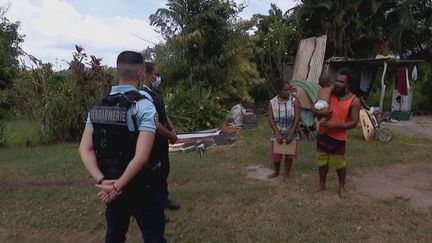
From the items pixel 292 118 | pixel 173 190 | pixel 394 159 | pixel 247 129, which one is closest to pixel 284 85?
pixel 292 118

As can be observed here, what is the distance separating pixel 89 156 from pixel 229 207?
2.59 m

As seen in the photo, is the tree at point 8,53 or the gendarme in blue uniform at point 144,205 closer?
the gendarme in blue uniform at point 144,205

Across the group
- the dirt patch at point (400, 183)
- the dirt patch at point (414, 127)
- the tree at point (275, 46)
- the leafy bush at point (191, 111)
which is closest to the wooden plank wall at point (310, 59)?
the tree at point (275, 46)

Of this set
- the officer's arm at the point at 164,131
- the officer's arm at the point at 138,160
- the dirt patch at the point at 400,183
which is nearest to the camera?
the officer's arm at the point at 138,160

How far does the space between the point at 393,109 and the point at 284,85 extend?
8.31 metres

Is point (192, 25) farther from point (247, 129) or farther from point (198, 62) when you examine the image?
point (247, 129)

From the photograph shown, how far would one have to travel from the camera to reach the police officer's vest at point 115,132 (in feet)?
9.44

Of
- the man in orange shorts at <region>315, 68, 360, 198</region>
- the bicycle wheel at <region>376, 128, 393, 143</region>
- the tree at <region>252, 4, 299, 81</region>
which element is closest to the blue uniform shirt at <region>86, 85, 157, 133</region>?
the man in orange shorts at <region>315, 68, 360, 198</region>

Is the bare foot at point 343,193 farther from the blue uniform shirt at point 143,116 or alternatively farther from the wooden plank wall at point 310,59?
the wooden plank wall at point 310,59

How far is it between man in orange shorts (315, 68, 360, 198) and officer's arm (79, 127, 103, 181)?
3045 millimetres

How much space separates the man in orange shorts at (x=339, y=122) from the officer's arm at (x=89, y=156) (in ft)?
9.99

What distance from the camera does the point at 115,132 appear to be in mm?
2893

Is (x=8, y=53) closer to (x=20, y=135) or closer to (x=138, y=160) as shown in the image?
(x=20, y=135)

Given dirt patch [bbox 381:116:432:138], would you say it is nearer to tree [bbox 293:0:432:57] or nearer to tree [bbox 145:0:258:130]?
tree [bbox 293:0:432:57]
